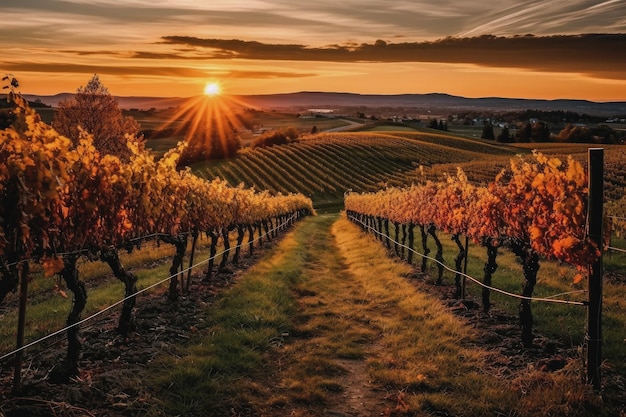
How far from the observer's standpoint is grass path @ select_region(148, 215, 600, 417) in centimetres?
705

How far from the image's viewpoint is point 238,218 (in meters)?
20.3

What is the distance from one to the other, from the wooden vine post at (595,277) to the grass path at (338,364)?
1.54 ft

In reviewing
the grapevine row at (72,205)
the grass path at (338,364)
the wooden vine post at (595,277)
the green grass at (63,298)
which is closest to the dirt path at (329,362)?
the grass path at (338,364)

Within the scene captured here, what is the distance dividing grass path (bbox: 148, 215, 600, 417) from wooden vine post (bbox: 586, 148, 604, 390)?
47 centimetres

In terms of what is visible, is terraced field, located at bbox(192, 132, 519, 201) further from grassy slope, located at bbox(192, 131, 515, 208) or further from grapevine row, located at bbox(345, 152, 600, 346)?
grapevine row, located at bbox(345, 152, 600, 346)

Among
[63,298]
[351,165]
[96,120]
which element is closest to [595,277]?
[63,298]

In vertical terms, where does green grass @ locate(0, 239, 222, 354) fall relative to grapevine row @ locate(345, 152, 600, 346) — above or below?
below

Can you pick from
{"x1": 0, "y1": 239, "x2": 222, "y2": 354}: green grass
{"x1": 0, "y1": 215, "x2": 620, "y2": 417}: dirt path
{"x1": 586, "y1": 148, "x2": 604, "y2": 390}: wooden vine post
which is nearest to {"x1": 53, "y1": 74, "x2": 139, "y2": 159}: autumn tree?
{"x1": 0, "y1": 239, "x2": 222, "y2": 354}: green grass

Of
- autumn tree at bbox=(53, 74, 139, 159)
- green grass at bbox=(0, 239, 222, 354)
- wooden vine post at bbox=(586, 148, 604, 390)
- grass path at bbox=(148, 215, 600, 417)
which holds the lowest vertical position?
green grass at bbox=(0, 239, 222, 354)

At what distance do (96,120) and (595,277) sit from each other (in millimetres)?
47546

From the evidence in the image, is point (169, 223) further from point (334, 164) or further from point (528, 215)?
Result: point (334, 164)

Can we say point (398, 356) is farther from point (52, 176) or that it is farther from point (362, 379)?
point (52, 176)

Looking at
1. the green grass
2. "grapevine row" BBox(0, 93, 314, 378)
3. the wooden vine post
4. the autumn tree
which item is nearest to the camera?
"grapevine row" BBox(0, 93, 314, 378)

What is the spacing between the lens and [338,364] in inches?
349
